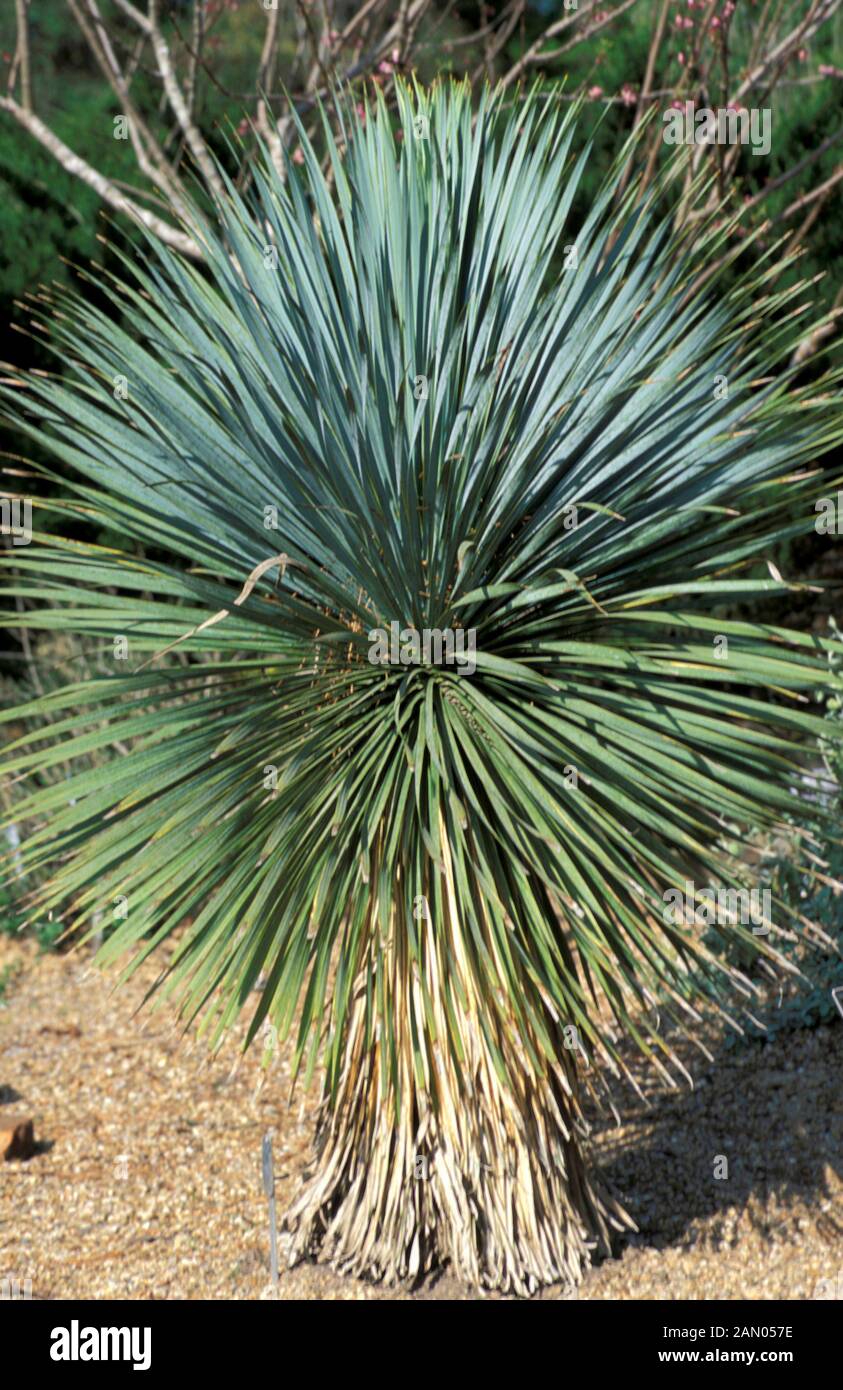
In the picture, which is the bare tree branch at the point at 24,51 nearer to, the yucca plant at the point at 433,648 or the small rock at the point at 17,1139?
the yucca plant at the point at 433,648

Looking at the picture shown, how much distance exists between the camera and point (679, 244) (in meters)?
3.74

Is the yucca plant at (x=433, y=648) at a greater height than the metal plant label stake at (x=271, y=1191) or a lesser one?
greater

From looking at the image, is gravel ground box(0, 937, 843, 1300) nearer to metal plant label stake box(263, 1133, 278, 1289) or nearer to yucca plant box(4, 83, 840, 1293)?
metal plant label stake box(263, 1133, 278, 1289)

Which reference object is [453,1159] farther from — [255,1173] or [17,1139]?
[17,1139]

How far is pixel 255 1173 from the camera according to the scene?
14.8 ft

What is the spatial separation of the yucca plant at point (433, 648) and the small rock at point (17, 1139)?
1.48 m

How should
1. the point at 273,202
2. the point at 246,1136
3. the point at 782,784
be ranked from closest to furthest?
1. the point at 782,784
2. the point at 273,202
3. the point at 246,1136

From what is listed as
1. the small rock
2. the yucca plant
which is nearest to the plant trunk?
the yucca plant

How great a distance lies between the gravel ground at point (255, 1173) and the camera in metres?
3.75

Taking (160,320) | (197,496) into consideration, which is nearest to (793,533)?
(197,496)

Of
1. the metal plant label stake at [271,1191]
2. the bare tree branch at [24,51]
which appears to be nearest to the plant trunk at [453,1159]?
the metal plant label stake at [271,1191]

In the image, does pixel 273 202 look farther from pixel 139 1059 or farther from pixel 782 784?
pixel 139 1059

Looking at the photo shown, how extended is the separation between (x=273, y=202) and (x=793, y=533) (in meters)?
1.59

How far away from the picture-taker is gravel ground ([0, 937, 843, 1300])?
12.3 feet
